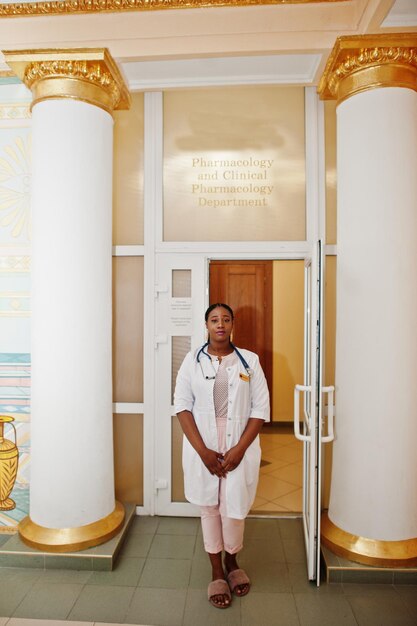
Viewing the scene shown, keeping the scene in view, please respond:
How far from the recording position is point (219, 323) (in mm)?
2543

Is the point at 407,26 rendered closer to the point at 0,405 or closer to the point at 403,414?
the point at 403,414

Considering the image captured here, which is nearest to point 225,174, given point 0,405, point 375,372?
point 375,372

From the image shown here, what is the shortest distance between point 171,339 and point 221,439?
3.80ft

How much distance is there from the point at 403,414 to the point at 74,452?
2050 millimetres

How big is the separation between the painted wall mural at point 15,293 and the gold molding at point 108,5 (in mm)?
536

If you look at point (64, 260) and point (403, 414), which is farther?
point (64, 260)

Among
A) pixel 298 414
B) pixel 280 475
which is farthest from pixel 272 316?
pixel 298 414

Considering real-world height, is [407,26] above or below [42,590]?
above

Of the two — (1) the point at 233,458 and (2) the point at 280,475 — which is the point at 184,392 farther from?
(2) the point at 280,475

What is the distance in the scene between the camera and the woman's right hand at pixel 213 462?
2.44 metres

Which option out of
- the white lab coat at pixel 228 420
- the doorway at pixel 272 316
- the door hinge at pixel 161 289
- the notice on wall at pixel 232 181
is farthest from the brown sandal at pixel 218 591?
the doorway at pixel 272 316

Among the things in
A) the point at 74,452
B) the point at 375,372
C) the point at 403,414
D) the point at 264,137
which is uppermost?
the point at 264,137

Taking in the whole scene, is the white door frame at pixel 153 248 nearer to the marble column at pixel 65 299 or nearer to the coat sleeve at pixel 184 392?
the marble column at pixel 65 299

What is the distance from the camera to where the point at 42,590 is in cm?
Answer: 258
